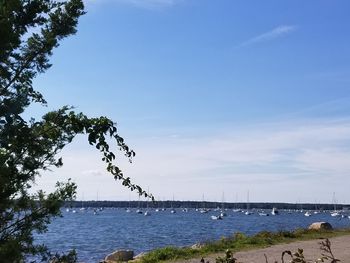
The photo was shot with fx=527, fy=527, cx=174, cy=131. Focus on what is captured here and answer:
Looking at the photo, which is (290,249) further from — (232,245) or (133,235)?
(133,235)

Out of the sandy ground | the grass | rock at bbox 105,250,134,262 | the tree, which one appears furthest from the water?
the sandy ground

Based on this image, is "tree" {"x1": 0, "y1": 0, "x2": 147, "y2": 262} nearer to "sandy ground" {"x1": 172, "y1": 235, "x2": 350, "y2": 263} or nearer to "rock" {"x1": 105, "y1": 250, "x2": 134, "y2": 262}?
"sandy ground" {"x1": 172, "y1": 235, "x2": 350, "y2": 263}

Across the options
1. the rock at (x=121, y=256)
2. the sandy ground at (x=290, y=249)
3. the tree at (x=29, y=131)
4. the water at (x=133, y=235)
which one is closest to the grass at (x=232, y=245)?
the sandy ground at (x=290, y=249)

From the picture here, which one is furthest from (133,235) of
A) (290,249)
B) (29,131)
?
(29,131)

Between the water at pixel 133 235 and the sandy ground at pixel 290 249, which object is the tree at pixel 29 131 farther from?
the sandy ground at pixel 290 249

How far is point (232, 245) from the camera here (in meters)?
22.2

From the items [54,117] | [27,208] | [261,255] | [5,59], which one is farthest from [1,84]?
[261,255]

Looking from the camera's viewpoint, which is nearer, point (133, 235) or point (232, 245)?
point (232, 245)

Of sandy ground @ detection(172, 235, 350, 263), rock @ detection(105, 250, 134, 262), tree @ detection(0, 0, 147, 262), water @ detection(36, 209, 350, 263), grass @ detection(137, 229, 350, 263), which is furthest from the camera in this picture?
water @ detection(36, 209, 350, 263)

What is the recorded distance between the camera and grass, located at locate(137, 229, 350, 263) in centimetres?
1933

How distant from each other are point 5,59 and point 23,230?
1699 millimetres

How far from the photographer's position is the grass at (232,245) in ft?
63.4

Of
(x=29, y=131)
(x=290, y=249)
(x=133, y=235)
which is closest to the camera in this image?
(x=29, y=131)

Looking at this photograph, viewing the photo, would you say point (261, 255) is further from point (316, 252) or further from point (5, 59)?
point (5, 59)
